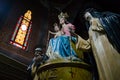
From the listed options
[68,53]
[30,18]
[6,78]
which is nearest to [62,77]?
[68,53]

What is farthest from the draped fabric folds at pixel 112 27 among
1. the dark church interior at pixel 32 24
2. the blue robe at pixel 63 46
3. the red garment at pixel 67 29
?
the dark church interior at pixel 32 24

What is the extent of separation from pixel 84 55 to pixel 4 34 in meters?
4.65

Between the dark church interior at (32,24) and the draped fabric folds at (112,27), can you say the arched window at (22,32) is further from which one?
the draped fabric folds at (112,27)

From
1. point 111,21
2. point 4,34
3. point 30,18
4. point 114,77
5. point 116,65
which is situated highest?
point 30,18

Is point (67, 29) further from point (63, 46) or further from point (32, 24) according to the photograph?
point (32, 24)

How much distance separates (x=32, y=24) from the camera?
8.93 meters

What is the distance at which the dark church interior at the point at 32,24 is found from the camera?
6.51m

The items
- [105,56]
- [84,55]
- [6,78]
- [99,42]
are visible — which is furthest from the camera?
[6,78]

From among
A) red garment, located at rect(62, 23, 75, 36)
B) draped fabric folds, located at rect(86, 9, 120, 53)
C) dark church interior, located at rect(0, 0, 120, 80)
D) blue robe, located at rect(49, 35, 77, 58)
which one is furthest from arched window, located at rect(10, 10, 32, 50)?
draped fabric folds, located at rect(86, 9, 120, 53)

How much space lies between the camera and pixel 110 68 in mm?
2523

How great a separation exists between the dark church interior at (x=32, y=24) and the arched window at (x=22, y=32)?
0.44 ft

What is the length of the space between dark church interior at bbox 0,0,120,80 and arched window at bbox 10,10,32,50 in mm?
135

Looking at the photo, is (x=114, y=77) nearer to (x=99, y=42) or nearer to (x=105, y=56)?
(x=105, y=56)

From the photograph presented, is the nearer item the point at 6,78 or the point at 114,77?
the point at 114,77
